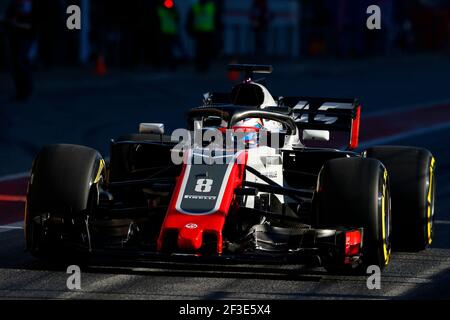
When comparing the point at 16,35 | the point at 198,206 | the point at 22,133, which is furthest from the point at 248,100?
the point at 16,35

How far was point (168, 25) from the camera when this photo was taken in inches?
1160

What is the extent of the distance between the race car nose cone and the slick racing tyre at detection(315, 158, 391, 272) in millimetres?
856

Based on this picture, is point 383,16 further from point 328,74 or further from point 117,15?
point 117,15

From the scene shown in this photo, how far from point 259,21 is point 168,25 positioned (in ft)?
13.5

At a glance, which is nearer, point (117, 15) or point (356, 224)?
point (356, 224)

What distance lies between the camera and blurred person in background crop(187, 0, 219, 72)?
29438 mm

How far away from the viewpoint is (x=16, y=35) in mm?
21109

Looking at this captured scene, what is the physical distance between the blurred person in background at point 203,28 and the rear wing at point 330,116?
17972 mm

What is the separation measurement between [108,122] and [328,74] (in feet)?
40.2

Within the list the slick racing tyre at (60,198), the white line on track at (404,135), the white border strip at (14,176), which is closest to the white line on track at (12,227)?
the slick racing tyre at (60,198)

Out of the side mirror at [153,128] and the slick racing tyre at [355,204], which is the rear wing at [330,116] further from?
the slick racing tyre at [355,204]

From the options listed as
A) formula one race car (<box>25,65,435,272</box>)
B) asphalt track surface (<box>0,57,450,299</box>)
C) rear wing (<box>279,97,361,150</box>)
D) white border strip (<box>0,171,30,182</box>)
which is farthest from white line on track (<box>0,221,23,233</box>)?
white border strip (<box>0,171,30,182</box>)

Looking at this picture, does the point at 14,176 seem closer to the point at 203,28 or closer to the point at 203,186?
the point at 203,186

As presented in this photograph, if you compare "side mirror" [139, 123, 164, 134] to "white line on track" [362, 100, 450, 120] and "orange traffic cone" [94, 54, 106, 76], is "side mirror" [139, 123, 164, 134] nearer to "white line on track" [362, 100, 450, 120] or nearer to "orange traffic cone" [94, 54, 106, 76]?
"white line on track" [362, 100, 450, 120]
